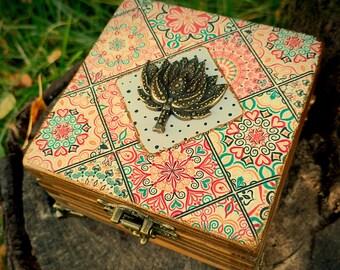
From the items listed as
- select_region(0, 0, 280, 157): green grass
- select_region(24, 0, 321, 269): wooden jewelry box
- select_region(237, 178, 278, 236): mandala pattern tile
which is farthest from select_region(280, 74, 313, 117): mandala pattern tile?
select_region(0, 0, 280, 157): green grass

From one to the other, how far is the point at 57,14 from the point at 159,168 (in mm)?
1413

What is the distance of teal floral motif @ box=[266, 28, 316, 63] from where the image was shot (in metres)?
1.26

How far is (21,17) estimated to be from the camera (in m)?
2.23

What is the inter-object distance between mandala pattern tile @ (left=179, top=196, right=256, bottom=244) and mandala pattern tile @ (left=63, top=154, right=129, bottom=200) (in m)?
0.20

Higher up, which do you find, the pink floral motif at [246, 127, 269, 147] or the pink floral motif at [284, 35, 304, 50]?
the pink floral motif at [284, 35, 304, 50]

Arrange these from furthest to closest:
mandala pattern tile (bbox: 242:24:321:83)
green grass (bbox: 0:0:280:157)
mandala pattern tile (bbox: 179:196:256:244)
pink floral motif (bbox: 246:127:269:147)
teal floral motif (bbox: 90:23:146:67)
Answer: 1. green grass (bbox: 0:0:280:157)
2. teal floral motif (bbox: 90:23:146:67)
3. mandala pattern tile (bbox: 242:24:321:83)
4. pink floral motif (bbox: 246:127:269:147)
5. mandala pattern tile (bbox: 179:196:256:244)

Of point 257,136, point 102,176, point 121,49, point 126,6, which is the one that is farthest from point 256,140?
point 126,6

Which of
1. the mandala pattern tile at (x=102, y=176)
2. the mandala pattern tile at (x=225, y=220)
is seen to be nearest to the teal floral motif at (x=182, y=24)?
the mandala pattern tile at (x=102, y=176)

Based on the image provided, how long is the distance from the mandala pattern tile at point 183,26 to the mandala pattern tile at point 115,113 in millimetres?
231

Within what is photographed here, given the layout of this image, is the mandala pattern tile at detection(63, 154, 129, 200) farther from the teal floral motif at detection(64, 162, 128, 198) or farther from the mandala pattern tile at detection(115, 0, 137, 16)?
the mandala pattern tile at detection(115, 0, 137, 16)

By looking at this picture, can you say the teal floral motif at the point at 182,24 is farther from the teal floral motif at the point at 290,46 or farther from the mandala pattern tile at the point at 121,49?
the teal floral motif at the point at 290,46

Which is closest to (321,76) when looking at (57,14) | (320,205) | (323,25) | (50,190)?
(323,25)

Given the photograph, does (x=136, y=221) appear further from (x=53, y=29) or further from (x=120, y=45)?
(x=53, y=29)

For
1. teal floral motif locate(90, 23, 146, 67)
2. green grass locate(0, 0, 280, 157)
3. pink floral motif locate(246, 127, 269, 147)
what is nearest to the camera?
pink floral motif locate(246, 127, 269, 147)
